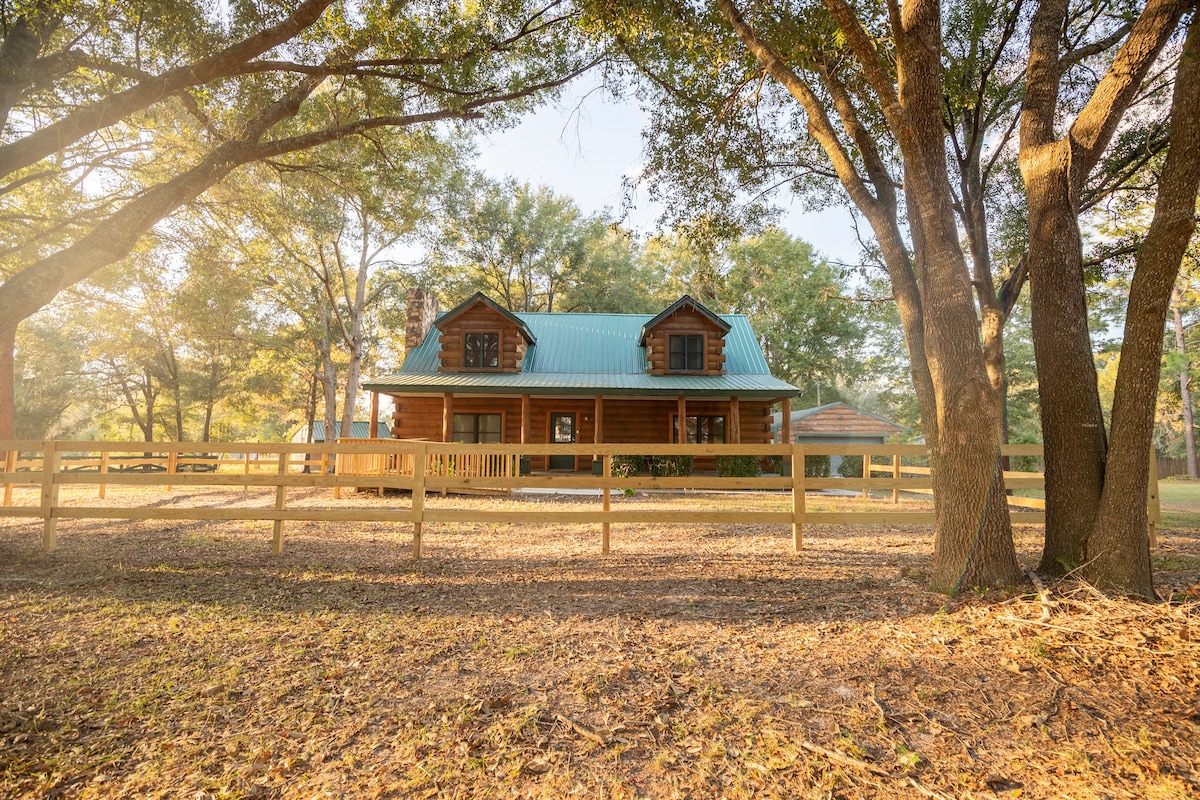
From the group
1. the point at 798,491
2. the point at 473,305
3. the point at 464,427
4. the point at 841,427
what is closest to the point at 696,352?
the point at 473,305

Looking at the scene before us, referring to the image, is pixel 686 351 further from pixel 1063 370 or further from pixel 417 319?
pixel 1063 370

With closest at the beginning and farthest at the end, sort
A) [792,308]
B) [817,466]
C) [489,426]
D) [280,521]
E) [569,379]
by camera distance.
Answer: [280,521], [569,379], [489,426], [817,466], [792,308]

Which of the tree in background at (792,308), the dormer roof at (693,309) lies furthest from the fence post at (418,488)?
the tree in background at (792,308)

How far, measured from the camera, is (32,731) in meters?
2.44

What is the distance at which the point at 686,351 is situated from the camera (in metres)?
18.4

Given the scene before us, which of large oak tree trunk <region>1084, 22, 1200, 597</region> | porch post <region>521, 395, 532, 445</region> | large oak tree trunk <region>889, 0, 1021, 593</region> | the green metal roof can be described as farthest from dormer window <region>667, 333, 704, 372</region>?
large oak tree trunk <region>1084, 22, 1200, 597</region>

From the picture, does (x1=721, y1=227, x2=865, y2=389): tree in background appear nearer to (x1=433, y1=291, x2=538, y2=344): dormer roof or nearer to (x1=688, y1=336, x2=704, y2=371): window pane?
(x1=688, y1=336, x2=704, y2=371): window pane

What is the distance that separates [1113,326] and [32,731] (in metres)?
39.9

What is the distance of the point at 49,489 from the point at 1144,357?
1043cm

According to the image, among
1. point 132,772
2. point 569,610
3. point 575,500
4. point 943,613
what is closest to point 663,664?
point 569,610

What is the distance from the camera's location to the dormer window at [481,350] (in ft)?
59.7

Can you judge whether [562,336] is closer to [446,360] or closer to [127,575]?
[446,360]

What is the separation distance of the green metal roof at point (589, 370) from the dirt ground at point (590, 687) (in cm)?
1116

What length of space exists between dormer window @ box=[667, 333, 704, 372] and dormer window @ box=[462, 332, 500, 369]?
19.3ft
